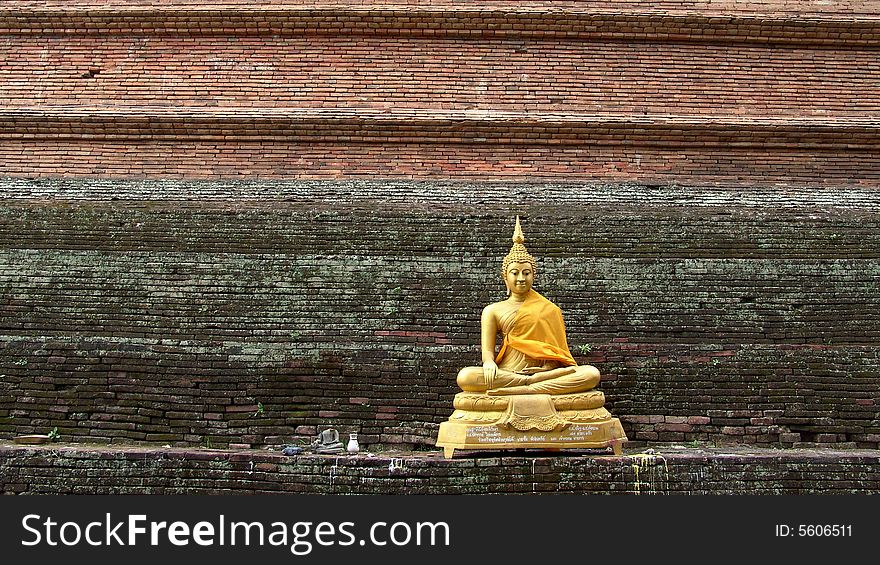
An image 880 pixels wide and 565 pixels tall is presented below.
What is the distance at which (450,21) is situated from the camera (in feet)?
41.4

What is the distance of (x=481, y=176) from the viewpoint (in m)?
11.8

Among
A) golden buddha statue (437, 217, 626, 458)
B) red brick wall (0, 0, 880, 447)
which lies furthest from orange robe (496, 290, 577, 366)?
red brick wall (0, 0, 880, 447)

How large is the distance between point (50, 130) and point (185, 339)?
560cm

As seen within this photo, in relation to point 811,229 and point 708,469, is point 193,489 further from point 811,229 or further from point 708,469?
point 811,229

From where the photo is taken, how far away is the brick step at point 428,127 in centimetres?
1181

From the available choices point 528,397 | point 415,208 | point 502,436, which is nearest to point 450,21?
point 415,208

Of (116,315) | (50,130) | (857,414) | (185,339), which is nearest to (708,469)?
(857,414)

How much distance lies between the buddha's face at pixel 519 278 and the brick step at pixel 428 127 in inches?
211

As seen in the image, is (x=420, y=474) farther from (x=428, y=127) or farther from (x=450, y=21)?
(x=450, y=21)

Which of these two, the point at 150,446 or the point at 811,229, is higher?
the point at 811,229

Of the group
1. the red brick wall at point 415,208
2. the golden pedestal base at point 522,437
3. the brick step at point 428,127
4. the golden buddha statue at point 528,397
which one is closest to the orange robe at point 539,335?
the golden buddha statue at point 528,397

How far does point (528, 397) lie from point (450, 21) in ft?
26.2

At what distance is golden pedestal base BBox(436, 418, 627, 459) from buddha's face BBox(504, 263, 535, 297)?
1.22 meters

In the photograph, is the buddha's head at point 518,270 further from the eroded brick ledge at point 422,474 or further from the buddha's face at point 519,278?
the eroded brick ledge at point 422,474
